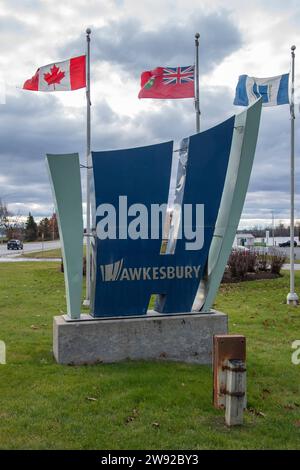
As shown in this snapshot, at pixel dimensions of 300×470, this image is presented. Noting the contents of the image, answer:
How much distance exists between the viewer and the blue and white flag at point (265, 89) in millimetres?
11547

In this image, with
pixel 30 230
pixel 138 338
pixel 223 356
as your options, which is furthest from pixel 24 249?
pixel 223 356

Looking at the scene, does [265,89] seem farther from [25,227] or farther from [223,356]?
[25,227]

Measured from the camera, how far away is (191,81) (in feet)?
35.3

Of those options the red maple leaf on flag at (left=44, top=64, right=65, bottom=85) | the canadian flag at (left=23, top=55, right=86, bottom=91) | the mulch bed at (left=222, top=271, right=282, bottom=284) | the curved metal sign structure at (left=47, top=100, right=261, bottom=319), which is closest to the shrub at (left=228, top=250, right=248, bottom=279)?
the mulch bed at (left=222, top=271, right=282, bottom=284)

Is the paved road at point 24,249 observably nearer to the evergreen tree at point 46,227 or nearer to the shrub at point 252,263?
the shrub at point 252,263

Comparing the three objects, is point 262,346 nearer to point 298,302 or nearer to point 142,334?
point 142,334

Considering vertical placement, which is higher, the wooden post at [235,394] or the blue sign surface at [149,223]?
the blue sign surface at [149,223]

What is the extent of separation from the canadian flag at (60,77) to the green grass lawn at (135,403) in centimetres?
547

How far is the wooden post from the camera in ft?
16.3

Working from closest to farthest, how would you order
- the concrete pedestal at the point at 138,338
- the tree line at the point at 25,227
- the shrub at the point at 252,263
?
the concrete pedestal at the point at 138,338 → the shrub at the point at 252,263 → the tree line at the point at 25,227

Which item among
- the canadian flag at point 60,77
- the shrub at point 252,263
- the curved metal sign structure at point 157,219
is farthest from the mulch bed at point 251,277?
the curved metal sign structure at point 157,219

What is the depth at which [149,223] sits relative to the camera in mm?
7246

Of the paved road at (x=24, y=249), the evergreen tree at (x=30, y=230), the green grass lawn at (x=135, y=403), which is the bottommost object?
the green grass lawn at (x=135, y=403)

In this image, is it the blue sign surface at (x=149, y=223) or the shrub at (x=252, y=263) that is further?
the shrub at (x=252, y=263)
